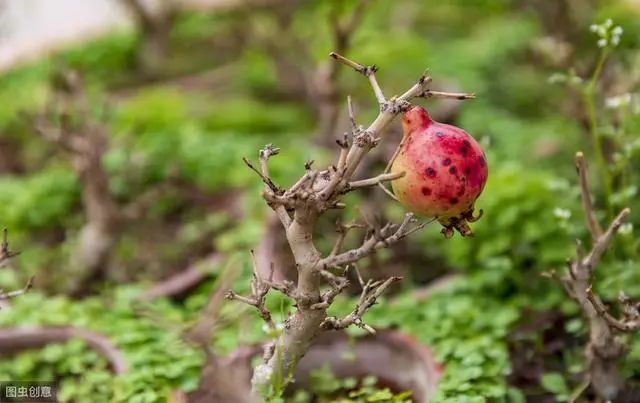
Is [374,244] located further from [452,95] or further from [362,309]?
[452,95]

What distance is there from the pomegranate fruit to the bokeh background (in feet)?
0.79

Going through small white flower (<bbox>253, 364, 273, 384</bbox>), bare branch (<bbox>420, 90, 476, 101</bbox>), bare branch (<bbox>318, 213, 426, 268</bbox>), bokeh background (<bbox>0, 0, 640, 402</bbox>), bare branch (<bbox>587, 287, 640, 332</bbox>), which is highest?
bokeh background (<bbox>0, 0, 640, 402</bbox>)

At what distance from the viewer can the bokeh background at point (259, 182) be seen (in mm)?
2422

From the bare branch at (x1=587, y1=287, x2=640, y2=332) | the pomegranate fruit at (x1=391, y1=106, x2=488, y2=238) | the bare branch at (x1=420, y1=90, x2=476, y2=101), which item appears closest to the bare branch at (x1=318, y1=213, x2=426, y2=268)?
the pomegranate fruit at (x1=391, y1=106, x2=488, y2=238)

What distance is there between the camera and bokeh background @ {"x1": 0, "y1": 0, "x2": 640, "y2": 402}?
7.95 feet


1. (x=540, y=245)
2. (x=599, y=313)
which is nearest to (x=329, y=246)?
(x=540, y=245)

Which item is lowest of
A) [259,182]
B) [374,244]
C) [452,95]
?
[374,244]

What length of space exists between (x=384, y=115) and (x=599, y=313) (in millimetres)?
A: 762

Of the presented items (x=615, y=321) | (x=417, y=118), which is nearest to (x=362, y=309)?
(x=417, y=118)

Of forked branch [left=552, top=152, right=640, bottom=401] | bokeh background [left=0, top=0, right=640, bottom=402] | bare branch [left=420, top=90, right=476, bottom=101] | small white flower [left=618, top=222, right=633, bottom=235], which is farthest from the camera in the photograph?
bokeh background [left=0, top=0, right=640, bottom=402]

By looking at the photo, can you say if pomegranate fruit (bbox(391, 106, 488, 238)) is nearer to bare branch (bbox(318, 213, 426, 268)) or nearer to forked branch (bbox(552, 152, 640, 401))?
bare branch (bbox(318, 213, 426, 268))

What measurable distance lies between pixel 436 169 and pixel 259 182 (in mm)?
2000

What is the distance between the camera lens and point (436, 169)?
163cm

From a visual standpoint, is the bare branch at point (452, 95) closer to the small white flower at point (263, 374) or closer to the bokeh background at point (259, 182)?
the bokeh background at point (259, 182)
